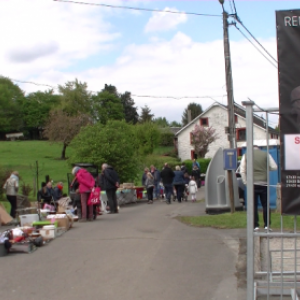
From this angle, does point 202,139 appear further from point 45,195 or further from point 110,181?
point 110,181

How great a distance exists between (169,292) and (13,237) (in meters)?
4.16

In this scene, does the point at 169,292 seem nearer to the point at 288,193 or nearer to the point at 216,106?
the point at 288,193

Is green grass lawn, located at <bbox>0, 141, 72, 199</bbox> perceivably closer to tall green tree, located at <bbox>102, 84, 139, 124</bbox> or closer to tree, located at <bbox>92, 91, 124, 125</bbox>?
tree, located at <bbox>92, 91, 124, 125</bbox>

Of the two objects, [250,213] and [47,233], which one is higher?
[250,213]

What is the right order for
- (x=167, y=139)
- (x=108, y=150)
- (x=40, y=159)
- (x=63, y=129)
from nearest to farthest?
(x=108, y=150)
(x=63, y=129)
(x=40, y=159)
(x=167, y=139)

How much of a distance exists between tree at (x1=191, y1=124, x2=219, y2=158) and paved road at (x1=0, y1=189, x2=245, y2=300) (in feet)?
154

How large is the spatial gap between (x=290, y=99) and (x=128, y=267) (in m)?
3.86

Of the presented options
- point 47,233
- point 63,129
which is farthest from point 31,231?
point 63,129

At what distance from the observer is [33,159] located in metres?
60.0

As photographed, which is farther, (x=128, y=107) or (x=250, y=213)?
(x=128, y=107)

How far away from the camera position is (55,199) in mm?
16891

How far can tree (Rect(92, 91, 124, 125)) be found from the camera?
88.8 m

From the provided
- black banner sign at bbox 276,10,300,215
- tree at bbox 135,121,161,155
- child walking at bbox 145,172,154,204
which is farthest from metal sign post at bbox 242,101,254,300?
tree at bbox 135,121,161,155

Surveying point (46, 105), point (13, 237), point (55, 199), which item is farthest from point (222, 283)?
point (46, 105)
